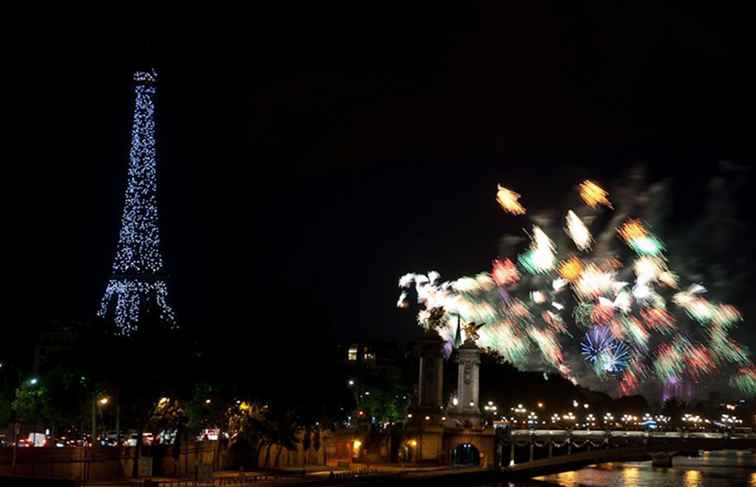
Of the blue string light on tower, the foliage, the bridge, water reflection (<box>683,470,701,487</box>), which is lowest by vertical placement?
water reflection (<box>683,470,701,487</box>)

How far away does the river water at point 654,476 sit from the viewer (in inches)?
3885

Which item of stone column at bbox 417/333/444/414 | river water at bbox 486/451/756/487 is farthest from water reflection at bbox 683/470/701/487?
stone column at bbox 417/333/444/414

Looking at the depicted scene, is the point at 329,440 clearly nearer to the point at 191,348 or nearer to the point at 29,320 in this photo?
the point at 191,348

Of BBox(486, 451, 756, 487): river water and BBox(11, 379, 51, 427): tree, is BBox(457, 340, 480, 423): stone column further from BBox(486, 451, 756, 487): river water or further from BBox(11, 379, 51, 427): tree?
BBox(11, 379, 51, 427): tree

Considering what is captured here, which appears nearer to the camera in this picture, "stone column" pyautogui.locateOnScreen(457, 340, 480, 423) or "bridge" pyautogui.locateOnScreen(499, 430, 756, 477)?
"stone column" pyautogui.locateOnScreen(457, 340, 480, 423)

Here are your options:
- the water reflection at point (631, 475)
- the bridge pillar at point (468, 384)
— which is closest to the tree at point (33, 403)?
the bridge pillar at point (468, 384)

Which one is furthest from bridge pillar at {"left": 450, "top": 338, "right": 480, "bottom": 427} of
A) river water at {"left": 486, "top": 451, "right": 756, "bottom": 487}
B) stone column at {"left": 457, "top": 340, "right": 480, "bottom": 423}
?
river water at {"left": 486, "top": 451, "right": 756, "bottom": 487}

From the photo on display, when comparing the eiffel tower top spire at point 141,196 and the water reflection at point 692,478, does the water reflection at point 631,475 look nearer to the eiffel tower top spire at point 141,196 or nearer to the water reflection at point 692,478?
the water reflection at point 692,478

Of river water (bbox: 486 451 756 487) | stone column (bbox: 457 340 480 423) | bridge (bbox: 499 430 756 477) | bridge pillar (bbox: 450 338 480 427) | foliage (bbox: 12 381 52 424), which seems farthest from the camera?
bridge (bbox: 499 430 756 477)

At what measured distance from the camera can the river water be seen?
98688 mm

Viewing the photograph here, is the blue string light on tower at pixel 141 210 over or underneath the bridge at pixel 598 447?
over

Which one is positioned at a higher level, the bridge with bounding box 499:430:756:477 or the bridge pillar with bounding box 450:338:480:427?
the bridge pillar with bounding box 450:338:480:427

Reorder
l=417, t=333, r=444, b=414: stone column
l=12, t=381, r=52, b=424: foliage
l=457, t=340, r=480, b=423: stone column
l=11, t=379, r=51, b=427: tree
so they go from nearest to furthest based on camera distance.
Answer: l=12, t=381, r=52, b=424: foliage < l=11, t=379, r=51, b=427: tree < l=417, t=333, r=444, b=414: stone column < l=457, t=340, r=480, b=423: stone column

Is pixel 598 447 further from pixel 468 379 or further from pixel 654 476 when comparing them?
pixel 468 379
